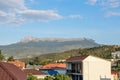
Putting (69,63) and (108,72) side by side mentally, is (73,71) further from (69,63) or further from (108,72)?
(108,72)

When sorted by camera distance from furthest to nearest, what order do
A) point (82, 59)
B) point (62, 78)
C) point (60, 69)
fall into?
point (60, 69) → point (82, 59) → point (62, 78)

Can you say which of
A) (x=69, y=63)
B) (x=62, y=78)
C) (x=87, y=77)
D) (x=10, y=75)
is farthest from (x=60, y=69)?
(x=10, y=75)

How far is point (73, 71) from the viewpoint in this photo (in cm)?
7619

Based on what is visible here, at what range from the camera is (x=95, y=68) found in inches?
2830

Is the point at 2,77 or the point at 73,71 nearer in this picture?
the point at 2,77

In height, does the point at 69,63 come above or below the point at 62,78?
above

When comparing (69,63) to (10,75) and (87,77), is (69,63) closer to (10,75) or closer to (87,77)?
(87,77)

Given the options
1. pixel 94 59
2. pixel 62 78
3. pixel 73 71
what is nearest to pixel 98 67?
pixel 94 59

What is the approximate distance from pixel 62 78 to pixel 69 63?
23007 mm

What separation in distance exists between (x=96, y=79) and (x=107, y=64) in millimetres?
3582

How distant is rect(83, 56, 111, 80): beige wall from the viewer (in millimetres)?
71562

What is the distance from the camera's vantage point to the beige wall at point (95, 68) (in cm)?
7156

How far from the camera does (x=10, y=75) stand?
24688mm

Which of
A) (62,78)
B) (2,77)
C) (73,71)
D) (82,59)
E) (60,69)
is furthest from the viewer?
(60,69)
